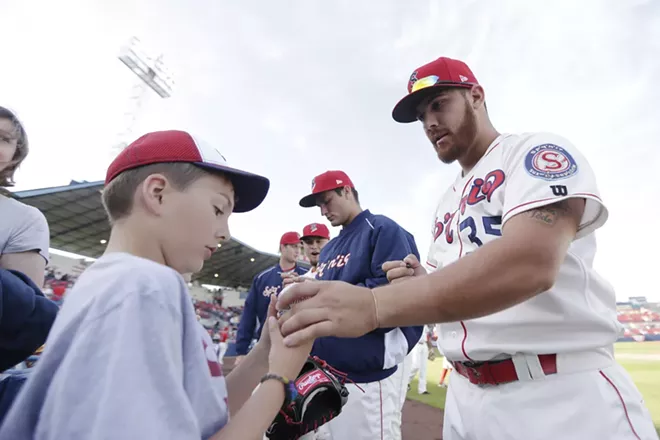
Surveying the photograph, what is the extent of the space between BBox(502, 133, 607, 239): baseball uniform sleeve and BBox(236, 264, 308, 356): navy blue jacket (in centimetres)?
347

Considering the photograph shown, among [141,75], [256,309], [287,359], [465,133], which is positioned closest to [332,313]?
[287,359]

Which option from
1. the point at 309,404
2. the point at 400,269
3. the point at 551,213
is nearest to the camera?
the point at 551,213

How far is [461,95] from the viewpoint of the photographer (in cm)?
173

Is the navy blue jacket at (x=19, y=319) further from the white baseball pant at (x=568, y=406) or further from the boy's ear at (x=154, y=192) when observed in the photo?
the white baseball pant at (x=568, y=406)

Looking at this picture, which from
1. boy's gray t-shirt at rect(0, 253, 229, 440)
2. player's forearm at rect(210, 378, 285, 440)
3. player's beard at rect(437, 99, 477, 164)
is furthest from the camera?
player's beard at rect(437, 99, 477, 164)

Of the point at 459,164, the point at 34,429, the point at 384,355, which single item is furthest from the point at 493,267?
the point at 384,355

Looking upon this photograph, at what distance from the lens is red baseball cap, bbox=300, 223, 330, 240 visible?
16.0 ft

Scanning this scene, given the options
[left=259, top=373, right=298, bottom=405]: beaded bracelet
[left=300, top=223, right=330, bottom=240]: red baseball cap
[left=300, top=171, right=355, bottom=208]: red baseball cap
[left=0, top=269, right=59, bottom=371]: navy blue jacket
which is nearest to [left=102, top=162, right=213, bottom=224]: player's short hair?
[left=0, top=269, right=59, bottom=371]: navy blue jacket

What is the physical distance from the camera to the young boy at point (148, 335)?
28.2 inches

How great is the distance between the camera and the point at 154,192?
1102mm

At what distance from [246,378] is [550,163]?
1.29 metres

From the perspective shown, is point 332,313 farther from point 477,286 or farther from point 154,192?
point 154,192

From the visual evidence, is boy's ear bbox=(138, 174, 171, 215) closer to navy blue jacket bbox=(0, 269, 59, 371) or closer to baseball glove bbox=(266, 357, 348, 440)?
navy blue jacket bbox=(0, 269, 59, 371)

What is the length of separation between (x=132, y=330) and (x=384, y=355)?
6.26 ft
